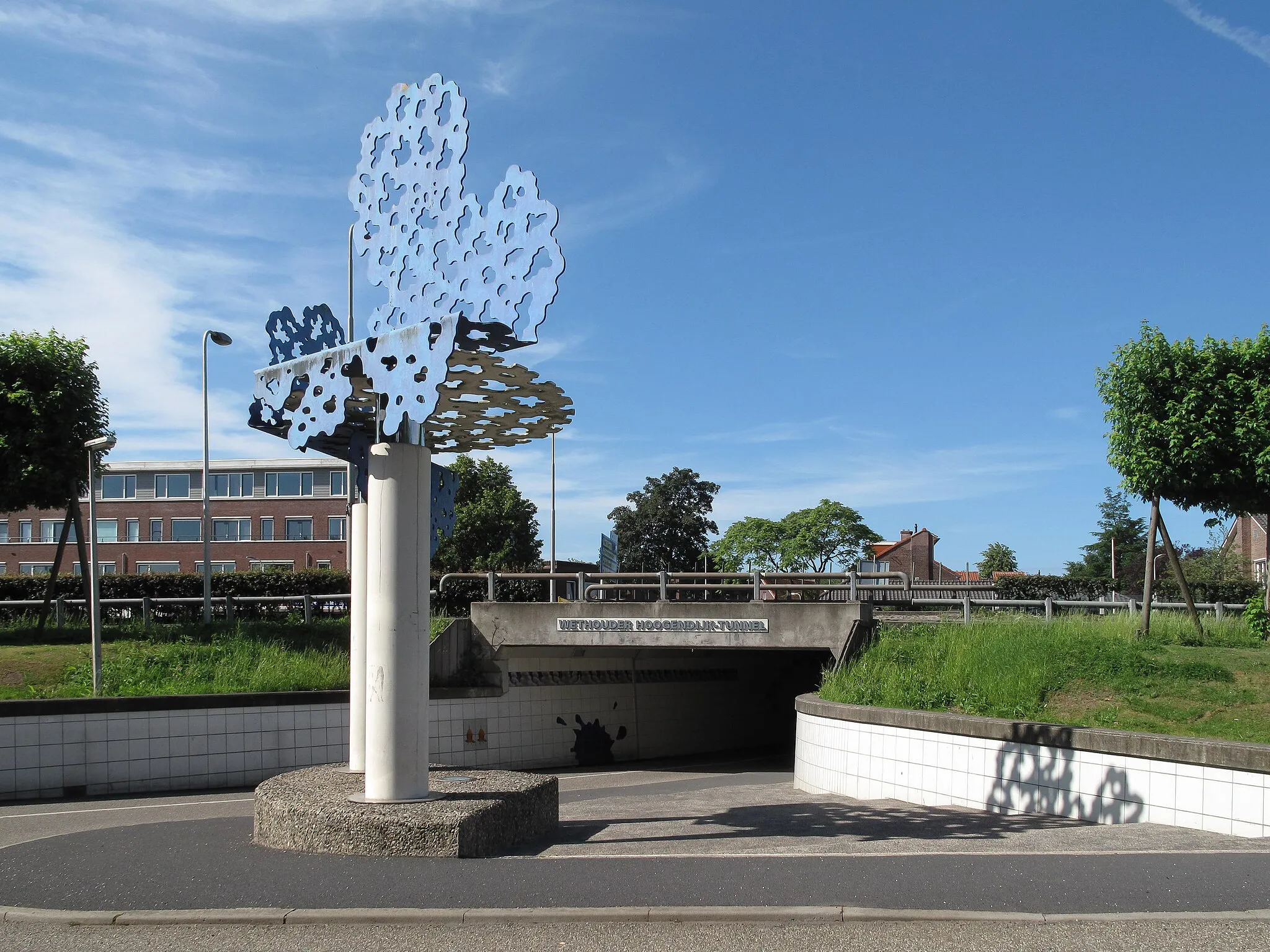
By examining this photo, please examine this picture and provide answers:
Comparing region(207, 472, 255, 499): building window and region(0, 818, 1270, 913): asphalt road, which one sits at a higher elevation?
region(207, 472, 255, 499): building window

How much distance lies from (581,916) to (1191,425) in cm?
1424

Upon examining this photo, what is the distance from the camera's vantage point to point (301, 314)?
41.1ft

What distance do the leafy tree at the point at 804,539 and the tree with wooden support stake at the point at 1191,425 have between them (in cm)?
5296

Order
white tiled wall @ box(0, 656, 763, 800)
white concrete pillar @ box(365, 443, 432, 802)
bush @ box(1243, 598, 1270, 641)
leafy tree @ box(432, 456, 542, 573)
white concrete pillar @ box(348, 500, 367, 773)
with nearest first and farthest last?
white concrete pillar @ box(365, 443, 432, 802), white concrete pillar @ box(348, 500, 367, 773), white tiled wall @ box(0, 656, 763, 800), bush @ box(1243, 598, 1270, 641), leafy tree @ box(432, 456, 542, 573)

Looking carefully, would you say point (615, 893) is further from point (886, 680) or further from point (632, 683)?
point (632, 683)

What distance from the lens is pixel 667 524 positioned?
71.1 m

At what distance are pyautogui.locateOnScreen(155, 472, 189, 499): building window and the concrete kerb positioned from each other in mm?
53889

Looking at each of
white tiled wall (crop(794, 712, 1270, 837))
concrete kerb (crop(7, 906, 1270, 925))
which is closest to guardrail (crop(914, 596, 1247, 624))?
white tiled wall (crop(794, 712, 1270, 837))

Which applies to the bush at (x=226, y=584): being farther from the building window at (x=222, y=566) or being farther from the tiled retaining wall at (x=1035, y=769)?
the building window at (x=222, y=566)

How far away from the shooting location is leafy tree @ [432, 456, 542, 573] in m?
49.8

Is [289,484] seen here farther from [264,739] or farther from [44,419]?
[264,739]

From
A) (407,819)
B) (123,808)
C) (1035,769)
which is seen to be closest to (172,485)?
(123,808)

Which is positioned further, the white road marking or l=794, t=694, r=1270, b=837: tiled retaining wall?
the white road marking

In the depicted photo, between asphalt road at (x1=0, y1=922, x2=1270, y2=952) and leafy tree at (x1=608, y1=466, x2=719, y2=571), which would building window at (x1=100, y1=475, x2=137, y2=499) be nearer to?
leafy tree at (x1=608, y1=466, x2=719, y2=571)
